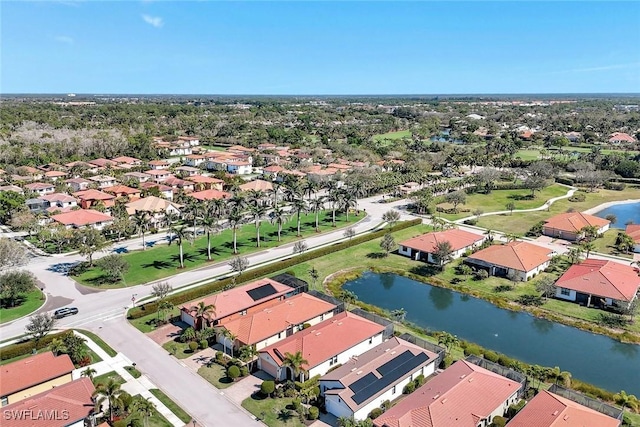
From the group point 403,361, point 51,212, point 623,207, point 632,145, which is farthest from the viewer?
point 632,145

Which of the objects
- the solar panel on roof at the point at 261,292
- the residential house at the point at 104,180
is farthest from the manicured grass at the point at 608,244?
the residential house at the point at 104,180

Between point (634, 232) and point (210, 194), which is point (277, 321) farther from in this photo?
point (634, 232)

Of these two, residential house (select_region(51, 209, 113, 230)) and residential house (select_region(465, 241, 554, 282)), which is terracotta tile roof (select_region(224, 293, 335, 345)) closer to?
residential house (select_region(465, 241, 554, 282))

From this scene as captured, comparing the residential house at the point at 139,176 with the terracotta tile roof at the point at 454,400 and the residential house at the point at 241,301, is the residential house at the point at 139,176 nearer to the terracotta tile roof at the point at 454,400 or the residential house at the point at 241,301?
the residential house at the point at 241,301

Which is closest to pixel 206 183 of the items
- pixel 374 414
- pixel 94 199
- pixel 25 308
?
pixel 94 199

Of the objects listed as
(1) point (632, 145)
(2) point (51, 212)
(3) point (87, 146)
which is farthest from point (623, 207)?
(3) point (87, 146)

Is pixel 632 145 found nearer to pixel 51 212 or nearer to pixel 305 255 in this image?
pixel 305 255

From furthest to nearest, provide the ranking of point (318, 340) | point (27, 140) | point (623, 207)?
1. point (27, 140)
2. point (623, 207)
3. point (318, 340)

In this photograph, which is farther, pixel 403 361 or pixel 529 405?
pixel 403 361
